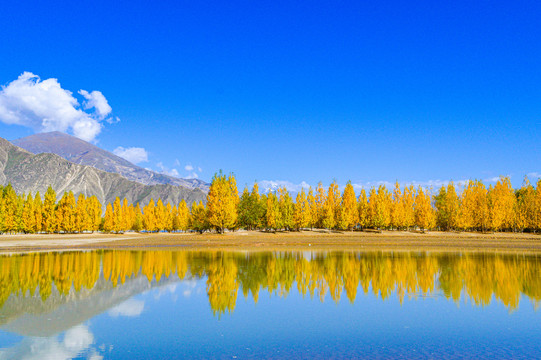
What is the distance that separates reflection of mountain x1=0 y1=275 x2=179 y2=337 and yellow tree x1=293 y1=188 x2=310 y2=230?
7027 cm

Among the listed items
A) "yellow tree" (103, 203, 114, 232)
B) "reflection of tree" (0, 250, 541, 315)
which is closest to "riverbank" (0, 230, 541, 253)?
"reflection of tree" (0, 250, 541, 315)

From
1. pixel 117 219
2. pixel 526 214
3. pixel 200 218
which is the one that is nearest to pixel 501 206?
pixel 526 214

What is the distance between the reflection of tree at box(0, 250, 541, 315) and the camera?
888 inches

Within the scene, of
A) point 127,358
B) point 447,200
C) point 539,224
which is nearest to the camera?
point 127,358

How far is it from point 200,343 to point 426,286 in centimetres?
1600

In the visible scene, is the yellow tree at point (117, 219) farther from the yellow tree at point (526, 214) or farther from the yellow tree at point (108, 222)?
the yellow tree at point (526, 214)

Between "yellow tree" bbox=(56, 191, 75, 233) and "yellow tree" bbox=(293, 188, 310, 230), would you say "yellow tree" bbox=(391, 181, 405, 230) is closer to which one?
"yellow tree" bbox=(293, 188, 310, 230)

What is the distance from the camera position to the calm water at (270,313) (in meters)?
13.1

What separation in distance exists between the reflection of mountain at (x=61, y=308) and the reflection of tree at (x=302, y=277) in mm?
1011

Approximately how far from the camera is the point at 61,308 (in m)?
19.0

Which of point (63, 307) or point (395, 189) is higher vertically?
point (395, 189)

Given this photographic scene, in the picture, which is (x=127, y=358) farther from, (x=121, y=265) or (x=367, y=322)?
(x=121, y=265)

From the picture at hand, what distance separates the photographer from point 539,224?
88.7 m

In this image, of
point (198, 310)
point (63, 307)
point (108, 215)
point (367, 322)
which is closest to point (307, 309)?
point (367, 322)
